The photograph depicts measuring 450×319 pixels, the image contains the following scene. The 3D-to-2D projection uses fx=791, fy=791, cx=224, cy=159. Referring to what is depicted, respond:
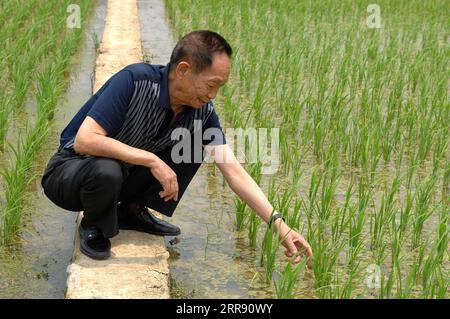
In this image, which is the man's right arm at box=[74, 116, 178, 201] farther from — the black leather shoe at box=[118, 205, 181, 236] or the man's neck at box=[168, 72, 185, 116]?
the black leather shoe at box=[118, 205, 181, 236]

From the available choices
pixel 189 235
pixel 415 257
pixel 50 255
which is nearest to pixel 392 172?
pixel 415 257

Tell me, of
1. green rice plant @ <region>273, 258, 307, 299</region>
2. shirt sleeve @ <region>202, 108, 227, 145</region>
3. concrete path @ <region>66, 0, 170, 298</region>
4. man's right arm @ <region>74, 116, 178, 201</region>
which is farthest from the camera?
shirt sleeve @ <region>202, 108, 227, 145</region>

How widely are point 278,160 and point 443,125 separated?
100cm

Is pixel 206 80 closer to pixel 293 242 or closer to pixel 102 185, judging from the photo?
pixel 102 185

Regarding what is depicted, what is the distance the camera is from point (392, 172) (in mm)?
3758

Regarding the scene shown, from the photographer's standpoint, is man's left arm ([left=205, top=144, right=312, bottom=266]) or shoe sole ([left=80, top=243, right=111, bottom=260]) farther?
shoe sole ([left=80, top=243, right=111, bottom=260])

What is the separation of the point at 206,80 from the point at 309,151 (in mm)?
1551

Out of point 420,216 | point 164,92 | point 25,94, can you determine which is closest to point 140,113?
point 164,92

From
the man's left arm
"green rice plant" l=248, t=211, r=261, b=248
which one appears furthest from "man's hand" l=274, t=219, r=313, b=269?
"green rice plant" l=248, t=211, r=261, b=248

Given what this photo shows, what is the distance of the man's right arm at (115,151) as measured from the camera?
2.58 metres

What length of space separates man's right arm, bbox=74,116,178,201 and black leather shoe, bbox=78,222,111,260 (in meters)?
0.31

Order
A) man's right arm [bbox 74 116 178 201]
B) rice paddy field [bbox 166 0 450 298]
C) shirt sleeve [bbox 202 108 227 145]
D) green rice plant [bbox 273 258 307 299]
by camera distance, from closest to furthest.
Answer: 1. green rice plant [bbox 273 258 307 299]
2. man's right arm [bbox 74 116 178 201]
3. rice paddy field [bbox 166 0 450 298]
4. shirt sleeve [bbox 202 108 227 145]

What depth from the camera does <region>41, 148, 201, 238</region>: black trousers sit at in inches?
103
